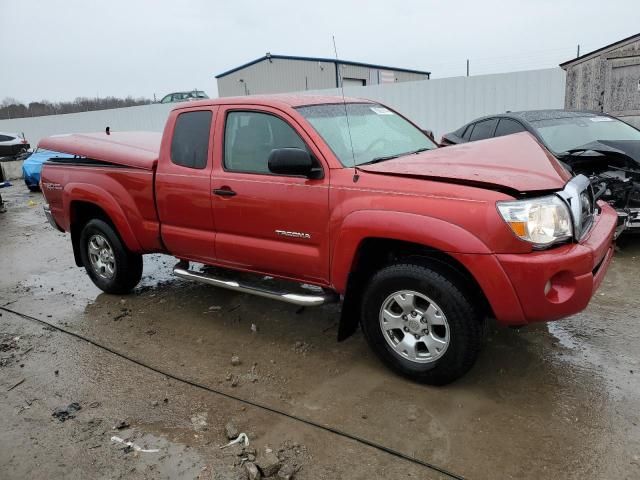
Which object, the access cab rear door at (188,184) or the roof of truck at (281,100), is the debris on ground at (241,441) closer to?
the access cab rear door at (188,184)

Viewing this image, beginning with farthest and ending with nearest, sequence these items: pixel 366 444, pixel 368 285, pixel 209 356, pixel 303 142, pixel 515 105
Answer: pixel 515 105
pixel 209 356
pixel 303 142
pixel 368 285
pixel 366 444

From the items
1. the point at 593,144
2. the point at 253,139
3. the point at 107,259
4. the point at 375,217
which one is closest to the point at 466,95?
the point at 593,144

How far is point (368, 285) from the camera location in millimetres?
3461

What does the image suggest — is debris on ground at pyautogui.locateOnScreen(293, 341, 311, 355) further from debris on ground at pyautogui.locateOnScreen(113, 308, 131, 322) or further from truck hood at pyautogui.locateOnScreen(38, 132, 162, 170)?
truck hood at pyautogui.locateOnScreen(38, 132, 162, 170)

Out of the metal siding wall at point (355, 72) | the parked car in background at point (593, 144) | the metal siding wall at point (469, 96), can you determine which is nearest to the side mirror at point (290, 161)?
the parked car in background at point (593, 144)

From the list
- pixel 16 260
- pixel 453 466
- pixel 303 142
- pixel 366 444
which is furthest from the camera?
pixel 16 260

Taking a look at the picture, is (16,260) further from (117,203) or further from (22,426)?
(22,426)

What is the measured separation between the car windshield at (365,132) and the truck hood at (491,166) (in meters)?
0.24

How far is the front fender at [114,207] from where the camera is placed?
4.89 meters


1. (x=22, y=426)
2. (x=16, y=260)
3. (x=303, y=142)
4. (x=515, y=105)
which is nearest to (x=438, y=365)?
(x=303, y=142)

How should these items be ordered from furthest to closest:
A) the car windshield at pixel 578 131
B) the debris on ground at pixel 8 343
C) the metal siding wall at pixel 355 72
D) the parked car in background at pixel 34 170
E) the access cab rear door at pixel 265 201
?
the metal siding wall at pixel 355 72, the parked car in background at pixel 34 170, the car windshield at pixel 578 131, the debris on ground at pixel 8 343, the access cab rear door at pixel 265 201

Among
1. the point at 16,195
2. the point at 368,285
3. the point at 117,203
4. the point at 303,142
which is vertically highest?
the point at 303,142

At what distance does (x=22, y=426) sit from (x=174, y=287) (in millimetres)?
2613

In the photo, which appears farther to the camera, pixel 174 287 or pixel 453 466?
pixel 174 287
